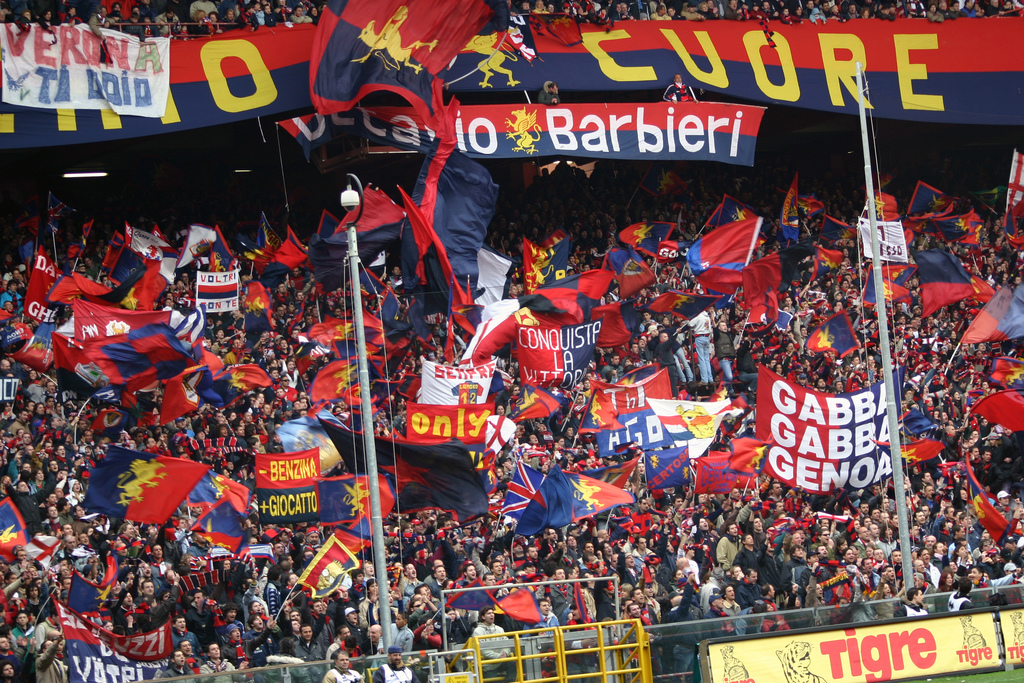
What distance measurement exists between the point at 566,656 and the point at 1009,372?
40.2 feet

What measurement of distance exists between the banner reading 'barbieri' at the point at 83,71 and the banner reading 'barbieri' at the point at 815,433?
1453 centimetres

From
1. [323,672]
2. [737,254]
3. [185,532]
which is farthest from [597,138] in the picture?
[323,672]

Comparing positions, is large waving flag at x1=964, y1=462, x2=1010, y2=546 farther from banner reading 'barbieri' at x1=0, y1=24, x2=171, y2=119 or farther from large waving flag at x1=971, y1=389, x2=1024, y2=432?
banner reading 'barbieri' at x1=0, y1=24, x2=171, y2=119

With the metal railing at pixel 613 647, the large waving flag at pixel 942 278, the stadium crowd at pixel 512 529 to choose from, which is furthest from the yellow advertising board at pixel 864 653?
the large waving flag at pixel 942 278

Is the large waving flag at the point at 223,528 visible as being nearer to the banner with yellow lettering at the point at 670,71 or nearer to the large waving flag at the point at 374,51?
the large waving flag at the point at 374,51

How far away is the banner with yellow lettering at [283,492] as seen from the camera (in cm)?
1677

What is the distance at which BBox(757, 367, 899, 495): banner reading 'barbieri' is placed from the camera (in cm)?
1884

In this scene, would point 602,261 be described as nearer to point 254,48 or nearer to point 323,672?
point 254,48

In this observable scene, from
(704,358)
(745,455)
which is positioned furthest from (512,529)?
(704,358)

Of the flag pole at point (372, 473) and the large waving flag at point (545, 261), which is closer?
the flag pole at point (372, 473)

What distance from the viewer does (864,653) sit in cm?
1488

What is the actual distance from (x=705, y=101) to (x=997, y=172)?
996cm

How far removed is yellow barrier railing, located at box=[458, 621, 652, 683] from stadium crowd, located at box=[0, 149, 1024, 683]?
18.5 inches

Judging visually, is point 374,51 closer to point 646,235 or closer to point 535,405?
point 646,235
